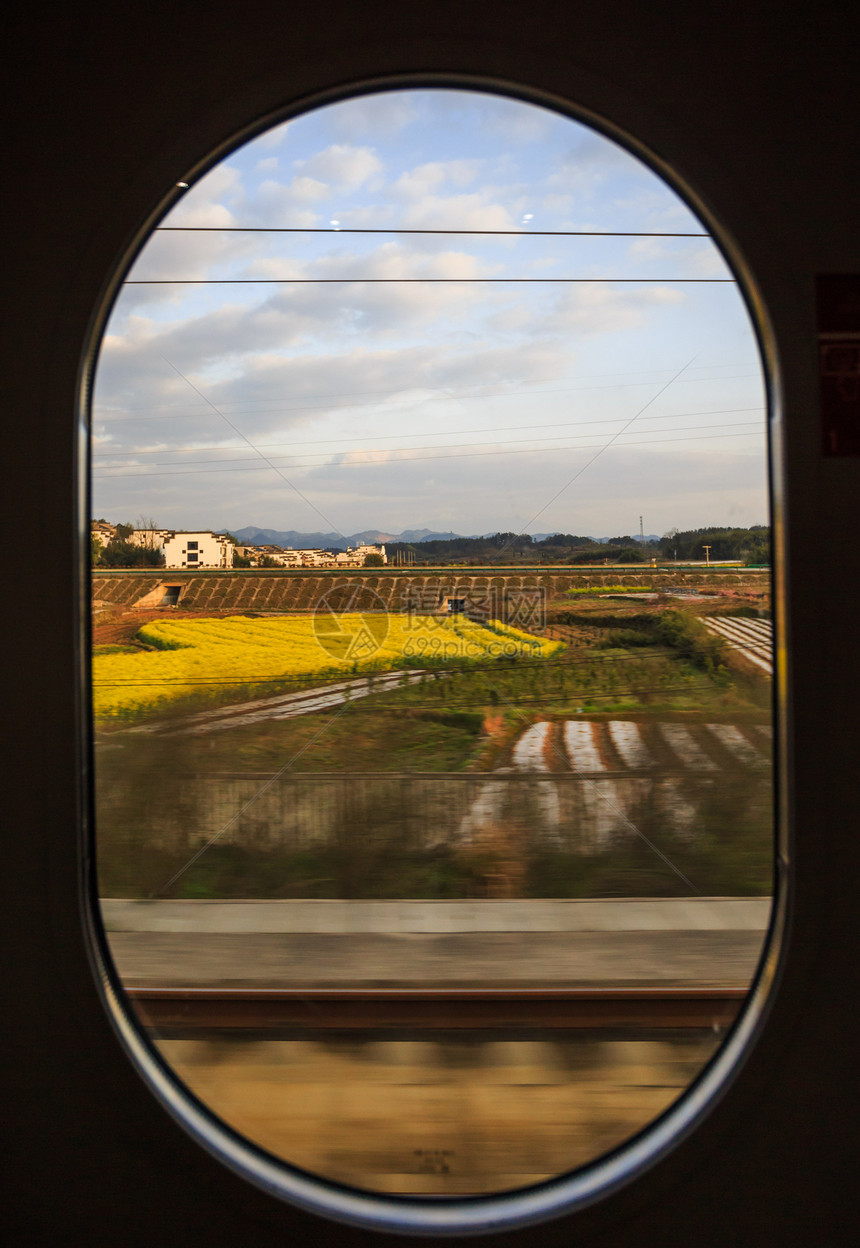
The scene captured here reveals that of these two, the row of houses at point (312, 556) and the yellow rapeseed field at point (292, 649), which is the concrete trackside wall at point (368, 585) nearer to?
the row of houses at point (312, 556)

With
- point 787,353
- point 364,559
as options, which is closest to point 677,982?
point 787,353

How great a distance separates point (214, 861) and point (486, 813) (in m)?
1.82

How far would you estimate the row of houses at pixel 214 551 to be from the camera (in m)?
11.6

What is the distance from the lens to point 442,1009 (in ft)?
5.70

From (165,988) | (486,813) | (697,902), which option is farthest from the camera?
(486,813)

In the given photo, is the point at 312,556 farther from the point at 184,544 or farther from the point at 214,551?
the point at 184,544

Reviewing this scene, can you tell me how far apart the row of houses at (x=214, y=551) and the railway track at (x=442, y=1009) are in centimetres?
970

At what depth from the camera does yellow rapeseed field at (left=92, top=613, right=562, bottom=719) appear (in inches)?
454

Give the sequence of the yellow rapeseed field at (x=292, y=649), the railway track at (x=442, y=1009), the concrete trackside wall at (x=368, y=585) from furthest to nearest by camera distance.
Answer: the concrete trackside wall at (x=368, y=585) → the yellow rapeseed field at (x=292, y=649) → the railway track at (x=442, y=1009)

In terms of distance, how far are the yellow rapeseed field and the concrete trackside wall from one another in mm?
328

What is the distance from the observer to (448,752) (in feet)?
25.6

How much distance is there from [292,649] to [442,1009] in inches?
428

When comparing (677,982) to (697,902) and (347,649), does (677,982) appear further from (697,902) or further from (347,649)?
(347,649)

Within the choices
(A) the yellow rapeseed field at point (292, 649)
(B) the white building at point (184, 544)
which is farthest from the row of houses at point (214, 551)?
(A) the yellow rapeseed field at point (292, 649)
